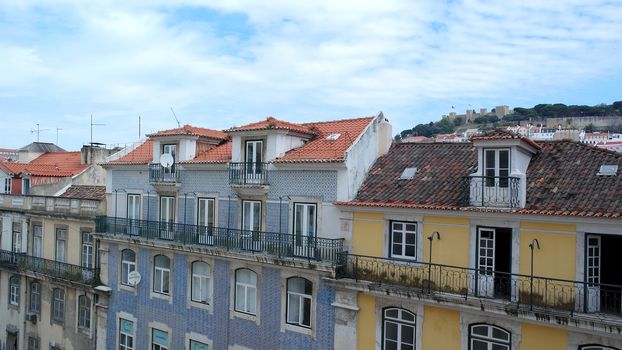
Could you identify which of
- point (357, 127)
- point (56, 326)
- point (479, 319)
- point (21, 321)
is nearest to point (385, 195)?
point (357, 127)

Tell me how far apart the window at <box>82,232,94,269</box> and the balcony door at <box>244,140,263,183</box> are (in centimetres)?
1039

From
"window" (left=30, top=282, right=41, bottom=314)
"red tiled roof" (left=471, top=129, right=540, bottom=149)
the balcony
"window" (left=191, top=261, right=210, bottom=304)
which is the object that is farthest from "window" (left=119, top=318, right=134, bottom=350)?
"red tiled roof" (left=471, top=129, right=540, bottom=149)

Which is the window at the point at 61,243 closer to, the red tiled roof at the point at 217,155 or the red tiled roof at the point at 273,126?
the red tiled roof at the point at 217,155

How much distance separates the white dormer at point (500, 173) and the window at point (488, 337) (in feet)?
10.7

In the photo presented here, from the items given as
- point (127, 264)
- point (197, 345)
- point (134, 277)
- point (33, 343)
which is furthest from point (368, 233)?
point (33, 343)

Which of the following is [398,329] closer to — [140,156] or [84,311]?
[140,156]

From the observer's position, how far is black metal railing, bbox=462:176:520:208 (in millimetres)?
15191

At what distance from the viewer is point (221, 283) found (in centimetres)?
2177

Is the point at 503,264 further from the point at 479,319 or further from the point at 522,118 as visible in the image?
the point at 522,118

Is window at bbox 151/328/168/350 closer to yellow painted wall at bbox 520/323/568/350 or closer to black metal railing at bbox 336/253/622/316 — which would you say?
black metal railing at bbox 336/253/622/316

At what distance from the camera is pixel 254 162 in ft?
68.5

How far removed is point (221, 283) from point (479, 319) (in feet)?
33.0

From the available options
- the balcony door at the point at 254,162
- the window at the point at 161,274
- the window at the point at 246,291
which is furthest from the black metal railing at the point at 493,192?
the window at the point at 161,274

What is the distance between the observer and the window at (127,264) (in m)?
25.3
